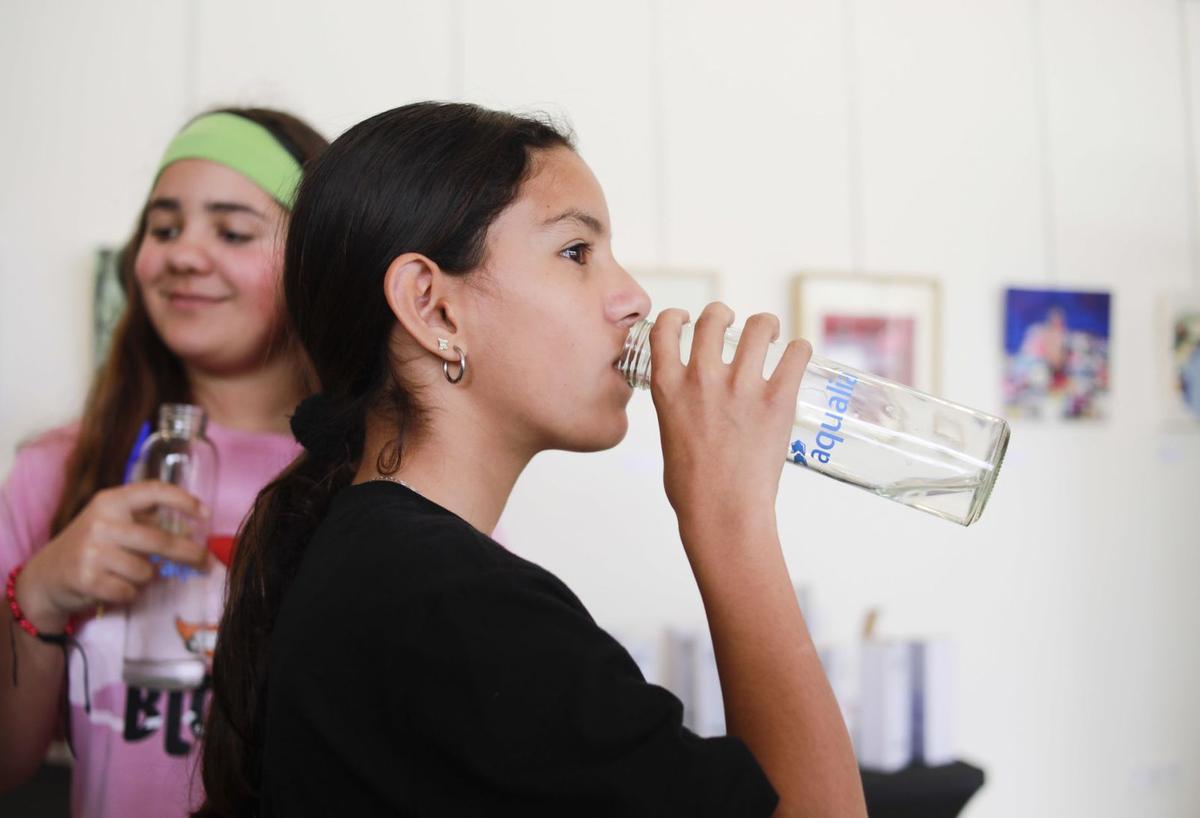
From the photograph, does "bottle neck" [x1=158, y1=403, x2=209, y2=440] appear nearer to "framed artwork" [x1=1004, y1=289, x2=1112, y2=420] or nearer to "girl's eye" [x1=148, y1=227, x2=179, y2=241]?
"girl's eye" [x1=148, y1=227, x2=179, y2=241]

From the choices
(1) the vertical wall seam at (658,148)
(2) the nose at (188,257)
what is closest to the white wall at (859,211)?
(1) the vertical wall seam at (658,148)

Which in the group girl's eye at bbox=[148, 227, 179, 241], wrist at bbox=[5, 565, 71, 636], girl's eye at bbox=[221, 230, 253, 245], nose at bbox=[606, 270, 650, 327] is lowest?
wrist at bbox=[5, 565, 71, 636]

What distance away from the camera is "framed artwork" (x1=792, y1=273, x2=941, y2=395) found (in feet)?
7.04

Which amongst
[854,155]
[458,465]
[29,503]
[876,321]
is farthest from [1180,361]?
[29,503]

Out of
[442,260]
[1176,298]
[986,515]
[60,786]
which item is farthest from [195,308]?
[1176,298]

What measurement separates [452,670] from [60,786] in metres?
1.36

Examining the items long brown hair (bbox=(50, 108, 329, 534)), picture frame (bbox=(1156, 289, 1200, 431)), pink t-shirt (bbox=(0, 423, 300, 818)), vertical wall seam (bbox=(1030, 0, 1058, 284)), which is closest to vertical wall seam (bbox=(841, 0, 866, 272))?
vertical wall seam (bbox=(1030, 0, 1058, 284))

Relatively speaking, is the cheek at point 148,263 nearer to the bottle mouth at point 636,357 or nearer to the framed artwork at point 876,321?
the bottle mouth at point 636,357

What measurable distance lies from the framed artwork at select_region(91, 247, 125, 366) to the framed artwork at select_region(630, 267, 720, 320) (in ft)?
3.10

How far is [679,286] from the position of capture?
6.77ft

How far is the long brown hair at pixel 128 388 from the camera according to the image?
1116 millimetres

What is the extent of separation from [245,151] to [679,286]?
1.13m

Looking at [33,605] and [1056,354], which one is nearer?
[33,605]

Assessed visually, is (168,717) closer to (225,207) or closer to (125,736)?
(125,736)
